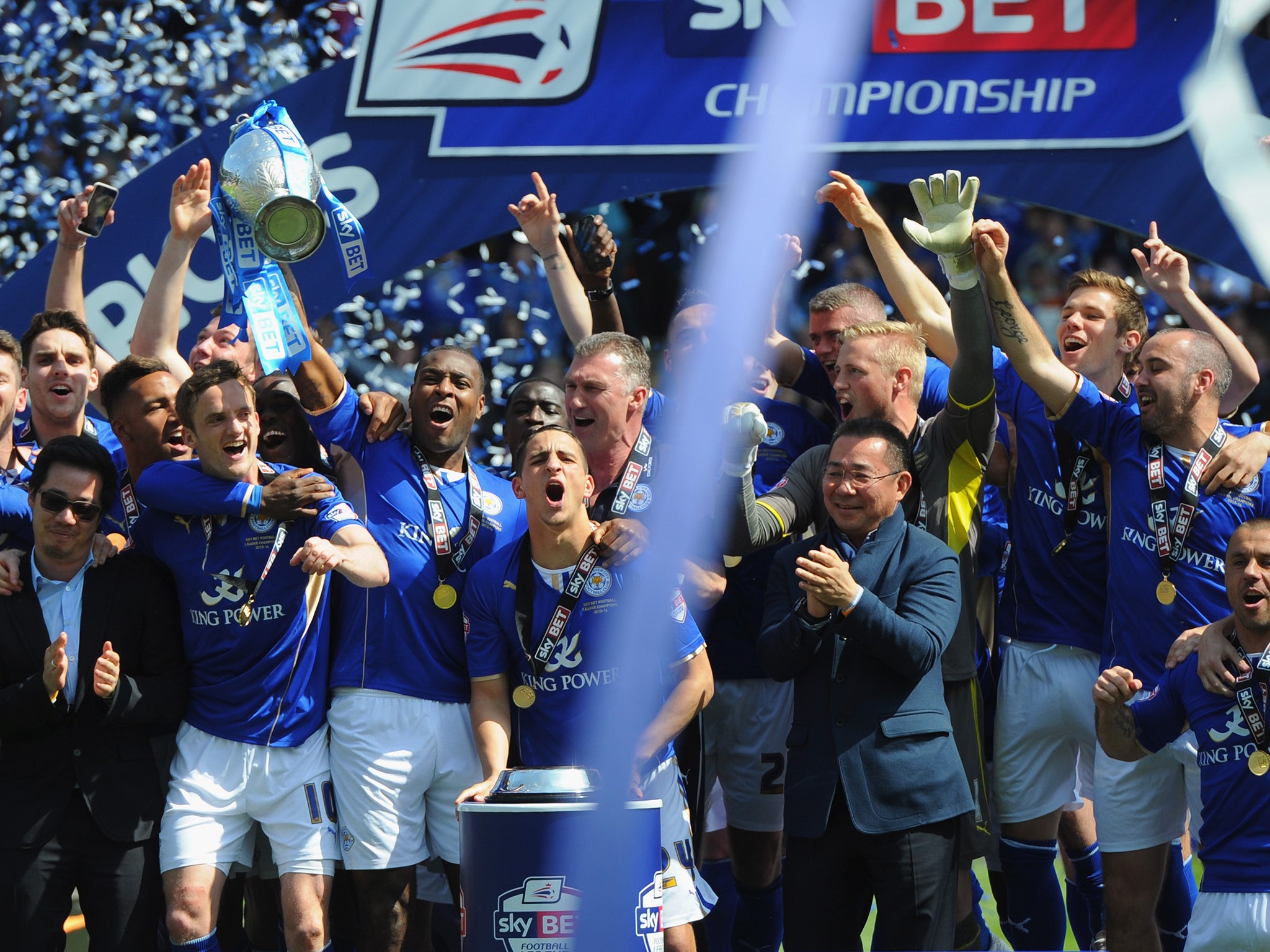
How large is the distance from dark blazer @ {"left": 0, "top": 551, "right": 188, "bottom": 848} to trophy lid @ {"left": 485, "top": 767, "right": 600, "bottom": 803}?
4.32ft

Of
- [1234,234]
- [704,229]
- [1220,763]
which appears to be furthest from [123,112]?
[1220,763]

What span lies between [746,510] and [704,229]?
3.19 m

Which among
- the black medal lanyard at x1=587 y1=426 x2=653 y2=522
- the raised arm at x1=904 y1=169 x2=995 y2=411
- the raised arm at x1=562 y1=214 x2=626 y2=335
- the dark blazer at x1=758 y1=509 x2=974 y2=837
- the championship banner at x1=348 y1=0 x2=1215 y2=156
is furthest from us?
the championship banner at x1=348 y1=0 x2=1215 y2=156

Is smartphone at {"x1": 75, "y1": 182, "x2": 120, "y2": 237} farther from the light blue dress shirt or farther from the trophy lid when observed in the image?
the trophy lid

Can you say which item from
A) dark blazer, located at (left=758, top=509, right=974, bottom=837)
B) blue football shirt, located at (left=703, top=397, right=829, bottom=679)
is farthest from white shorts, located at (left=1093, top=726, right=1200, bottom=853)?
blue football shirt, located at (left=703, top=397, right=829, bottom=679)

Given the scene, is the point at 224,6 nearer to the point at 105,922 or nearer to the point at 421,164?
Answer: the point at 421,164

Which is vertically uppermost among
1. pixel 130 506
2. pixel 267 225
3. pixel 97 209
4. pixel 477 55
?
pixel 477 55

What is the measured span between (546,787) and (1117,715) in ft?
5.77

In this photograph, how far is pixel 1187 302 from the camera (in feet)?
16.1

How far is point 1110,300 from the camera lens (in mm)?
4895

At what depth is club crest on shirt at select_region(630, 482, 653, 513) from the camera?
462 cm

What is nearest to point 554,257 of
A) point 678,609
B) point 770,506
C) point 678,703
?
point 770,506

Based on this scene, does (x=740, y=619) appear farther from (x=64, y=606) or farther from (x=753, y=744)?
(x=64, y=606)

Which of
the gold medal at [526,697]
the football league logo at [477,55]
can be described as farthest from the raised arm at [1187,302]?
the football league logo at [477,55]
